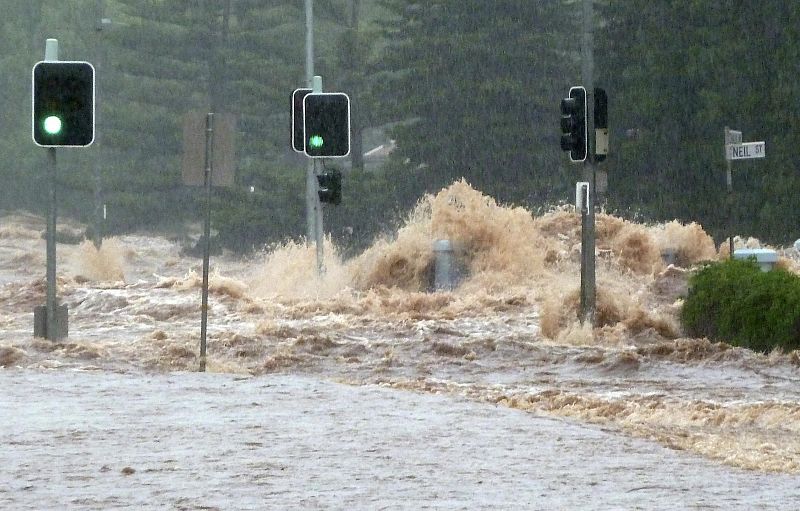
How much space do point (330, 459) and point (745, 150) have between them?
55.0 ft

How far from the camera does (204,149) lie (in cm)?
1902

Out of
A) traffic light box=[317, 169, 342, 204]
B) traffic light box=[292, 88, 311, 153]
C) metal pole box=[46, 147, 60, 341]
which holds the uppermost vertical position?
traffic light box=[292, 88, 311, 153]

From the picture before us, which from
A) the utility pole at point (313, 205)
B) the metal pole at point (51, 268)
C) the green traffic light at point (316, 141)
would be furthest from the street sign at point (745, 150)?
the metal pole at point (51, 268)

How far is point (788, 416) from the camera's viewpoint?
15219mm

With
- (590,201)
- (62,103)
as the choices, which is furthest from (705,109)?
(62,103)

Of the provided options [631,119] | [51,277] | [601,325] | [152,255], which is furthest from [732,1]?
[51,277]

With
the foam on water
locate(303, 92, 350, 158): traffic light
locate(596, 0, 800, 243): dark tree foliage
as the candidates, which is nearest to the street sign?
the foam on water

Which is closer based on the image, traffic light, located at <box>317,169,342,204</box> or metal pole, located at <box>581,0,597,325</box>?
metal pole, located at <box>581,0,597,325</box>

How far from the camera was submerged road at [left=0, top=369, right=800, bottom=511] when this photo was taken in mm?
9961

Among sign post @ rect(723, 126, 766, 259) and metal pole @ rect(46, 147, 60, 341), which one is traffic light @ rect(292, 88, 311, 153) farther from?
metal pole @ rect(46, 147, 60, 341)

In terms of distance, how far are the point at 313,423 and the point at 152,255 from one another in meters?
51.1

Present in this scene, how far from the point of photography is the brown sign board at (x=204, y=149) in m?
18.9

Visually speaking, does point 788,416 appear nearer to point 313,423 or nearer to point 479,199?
point 313,423

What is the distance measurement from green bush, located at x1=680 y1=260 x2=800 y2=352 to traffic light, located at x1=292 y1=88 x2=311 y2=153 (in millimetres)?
8588
